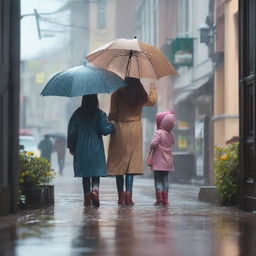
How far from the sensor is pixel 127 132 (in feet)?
44.7

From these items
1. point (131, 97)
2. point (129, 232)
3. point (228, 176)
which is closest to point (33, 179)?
point (131, 97)

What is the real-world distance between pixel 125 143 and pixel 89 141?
658 mm

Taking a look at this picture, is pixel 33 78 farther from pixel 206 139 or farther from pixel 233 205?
pixel 233 205

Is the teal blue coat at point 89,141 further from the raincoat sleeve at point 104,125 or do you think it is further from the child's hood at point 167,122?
the child's hood at point 167,122

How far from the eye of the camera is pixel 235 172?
43.9 ft

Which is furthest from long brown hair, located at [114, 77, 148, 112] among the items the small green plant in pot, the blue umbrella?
the small green plant in pot

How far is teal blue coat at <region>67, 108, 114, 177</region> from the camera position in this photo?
13.1 meters

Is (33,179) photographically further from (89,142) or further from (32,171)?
(89,142)

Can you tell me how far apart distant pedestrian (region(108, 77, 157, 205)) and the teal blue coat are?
35 centimetres

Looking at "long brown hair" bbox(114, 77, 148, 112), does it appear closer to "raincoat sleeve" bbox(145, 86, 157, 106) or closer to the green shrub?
"raincoat sleeve" bbox(145, 86, 157, 106)

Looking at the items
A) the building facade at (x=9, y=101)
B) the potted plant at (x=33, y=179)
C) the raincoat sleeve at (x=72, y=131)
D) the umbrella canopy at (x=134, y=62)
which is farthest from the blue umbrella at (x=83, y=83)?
the building facade at (x=9, y=101)

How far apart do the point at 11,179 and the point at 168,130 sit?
3.44m

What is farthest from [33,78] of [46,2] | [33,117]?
[46,2]

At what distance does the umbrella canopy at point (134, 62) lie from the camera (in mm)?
14141
